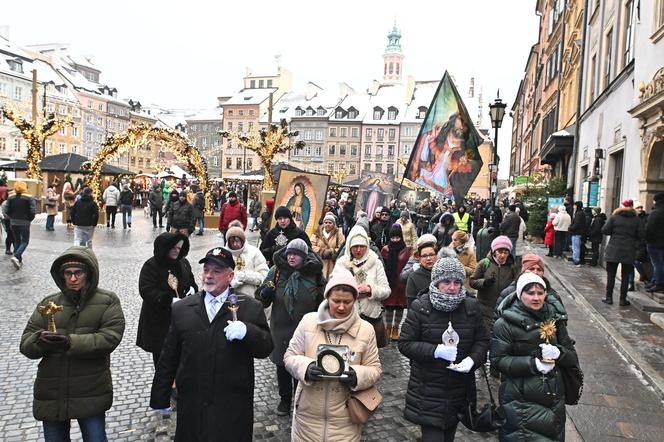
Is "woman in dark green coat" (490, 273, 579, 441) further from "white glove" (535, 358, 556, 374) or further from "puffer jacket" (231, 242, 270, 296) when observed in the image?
"puffer jacket" (231, 242, 270, 296)

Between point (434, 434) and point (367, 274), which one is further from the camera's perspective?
point (367, 274)

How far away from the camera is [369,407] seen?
11.1 feet

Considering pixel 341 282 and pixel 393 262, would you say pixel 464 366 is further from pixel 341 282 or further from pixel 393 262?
pixel 393 262

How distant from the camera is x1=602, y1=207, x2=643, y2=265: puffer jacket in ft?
31.3

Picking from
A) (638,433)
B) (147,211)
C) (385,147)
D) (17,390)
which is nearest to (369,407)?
(638,433)

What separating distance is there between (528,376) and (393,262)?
4.30m

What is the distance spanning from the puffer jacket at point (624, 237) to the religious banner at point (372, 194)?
8.03 m

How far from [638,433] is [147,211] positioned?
28.1 meters

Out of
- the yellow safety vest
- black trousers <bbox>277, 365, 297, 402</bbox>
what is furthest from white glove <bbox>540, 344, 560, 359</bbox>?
the yellow safety vest

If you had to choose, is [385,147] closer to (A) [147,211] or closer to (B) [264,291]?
(A) [147,211]

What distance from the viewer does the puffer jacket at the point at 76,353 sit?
3424 mm

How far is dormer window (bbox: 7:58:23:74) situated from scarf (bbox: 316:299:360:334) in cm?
6899

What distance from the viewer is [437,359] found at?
150 inches

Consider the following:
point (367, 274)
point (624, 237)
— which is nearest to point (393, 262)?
point (367, 274)
